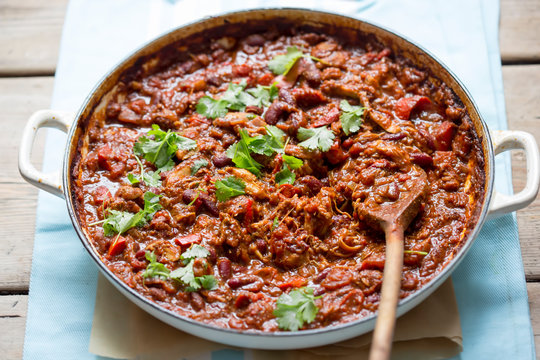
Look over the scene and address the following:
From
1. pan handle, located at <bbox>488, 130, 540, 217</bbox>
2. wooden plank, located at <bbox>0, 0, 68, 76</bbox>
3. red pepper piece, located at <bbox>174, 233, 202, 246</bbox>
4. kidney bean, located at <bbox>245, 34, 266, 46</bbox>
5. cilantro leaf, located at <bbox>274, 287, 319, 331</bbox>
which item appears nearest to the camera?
cilantro leaf, located at <bbox>274, 287, 319, 331</bbox>

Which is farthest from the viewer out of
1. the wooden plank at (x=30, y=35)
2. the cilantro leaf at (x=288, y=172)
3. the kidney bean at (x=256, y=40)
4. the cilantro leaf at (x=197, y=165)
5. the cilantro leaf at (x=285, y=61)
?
the wooden plank at (x=30, y=35)

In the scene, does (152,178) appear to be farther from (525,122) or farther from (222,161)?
(525,122)

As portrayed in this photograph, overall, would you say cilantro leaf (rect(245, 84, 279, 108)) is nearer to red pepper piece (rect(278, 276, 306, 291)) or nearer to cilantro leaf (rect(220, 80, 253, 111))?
cilantro leaf (rect(220, 80, 253, 111))

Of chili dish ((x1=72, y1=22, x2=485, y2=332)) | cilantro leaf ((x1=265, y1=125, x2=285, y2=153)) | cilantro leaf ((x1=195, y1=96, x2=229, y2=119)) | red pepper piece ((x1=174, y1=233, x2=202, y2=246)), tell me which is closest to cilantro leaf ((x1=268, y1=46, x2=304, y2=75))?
chili dish ((x1=72, y1=22, x2=485, y2=332))

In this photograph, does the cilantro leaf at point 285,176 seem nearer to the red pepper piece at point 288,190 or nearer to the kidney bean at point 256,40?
the red pepper piece at point 288,190

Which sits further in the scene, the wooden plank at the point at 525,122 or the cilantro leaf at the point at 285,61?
the cilantro leaf at the point at 285,61

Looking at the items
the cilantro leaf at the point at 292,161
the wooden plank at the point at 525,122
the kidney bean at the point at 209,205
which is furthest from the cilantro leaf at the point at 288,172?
the wooden plank at the point at 525,122
